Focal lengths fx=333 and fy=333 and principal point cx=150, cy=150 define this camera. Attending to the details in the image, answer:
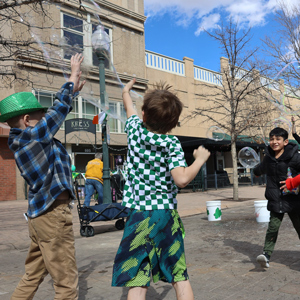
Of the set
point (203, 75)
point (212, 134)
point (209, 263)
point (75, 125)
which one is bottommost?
point (209, 263)

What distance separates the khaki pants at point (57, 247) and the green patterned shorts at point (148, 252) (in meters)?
0.46

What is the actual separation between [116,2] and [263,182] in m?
15.4

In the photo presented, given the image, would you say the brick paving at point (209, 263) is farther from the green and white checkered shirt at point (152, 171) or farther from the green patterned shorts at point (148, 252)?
the green and white checkered shirt at point (152, 171)

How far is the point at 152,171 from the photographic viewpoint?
2.18 m

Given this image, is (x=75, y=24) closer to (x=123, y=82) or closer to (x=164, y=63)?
(x=123, y=82)

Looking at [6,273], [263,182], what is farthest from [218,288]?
[263,182]

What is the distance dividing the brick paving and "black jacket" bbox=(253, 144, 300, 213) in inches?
31.1

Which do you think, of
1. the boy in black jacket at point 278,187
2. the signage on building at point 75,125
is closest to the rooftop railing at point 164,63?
the signage on building at point 75,125

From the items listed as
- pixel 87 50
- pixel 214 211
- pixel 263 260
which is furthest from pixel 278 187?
pixel 214 211

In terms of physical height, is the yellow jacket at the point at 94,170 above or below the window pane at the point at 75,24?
below

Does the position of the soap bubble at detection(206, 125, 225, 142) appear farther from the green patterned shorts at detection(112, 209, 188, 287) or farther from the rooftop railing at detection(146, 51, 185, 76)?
the rooftop railing at detection(146, 51, 185, 76)

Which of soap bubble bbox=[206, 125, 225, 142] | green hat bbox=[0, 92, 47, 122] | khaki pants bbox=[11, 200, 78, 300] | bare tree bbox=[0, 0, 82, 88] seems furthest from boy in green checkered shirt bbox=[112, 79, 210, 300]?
soap bubble bbox=[206, 125, 225, 142]

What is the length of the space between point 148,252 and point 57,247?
0.69m

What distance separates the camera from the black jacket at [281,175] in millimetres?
4055
